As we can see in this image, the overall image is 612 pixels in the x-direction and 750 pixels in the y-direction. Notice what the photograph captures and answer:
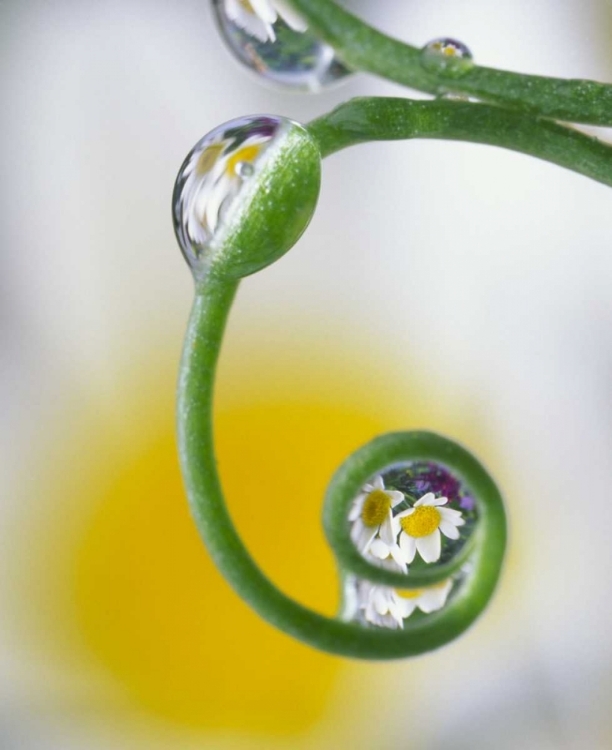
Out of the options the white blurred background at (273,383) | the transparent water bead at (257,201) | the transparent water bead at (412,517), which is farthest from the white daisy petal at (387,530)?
the white blurred background at (273,383)

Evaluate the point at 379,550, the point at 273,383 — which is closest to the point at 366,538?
the point at 379,550

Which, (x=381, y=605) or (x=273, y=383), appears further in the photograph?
(x=273, y=383)

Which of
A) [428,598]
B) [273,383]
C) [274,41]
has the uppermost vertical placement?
[273,383]

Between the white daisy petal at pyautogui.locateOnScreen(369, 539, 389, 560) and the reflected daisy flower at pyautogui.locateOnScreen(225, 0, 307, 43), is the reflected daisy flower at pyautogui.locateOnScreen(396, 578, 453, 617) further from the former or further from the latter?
the reflected daisy flower at pyautogui.locateOnScreen(225, 0, 307, 43)

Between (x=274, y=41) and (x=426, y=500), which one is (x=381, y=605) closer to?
(x=426, y=500)

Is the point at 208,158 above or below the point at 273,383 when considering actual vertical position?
below

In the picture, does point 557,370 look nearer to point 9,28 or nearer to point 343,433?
point 343,433

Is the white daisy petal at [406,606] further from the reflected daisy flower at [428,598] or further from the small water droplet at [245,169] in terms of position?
the small water droplet at [245,169]

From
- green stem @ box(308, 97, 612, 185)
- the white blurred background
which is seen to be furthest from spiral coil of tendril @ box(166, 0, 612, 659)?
the white blurred background
